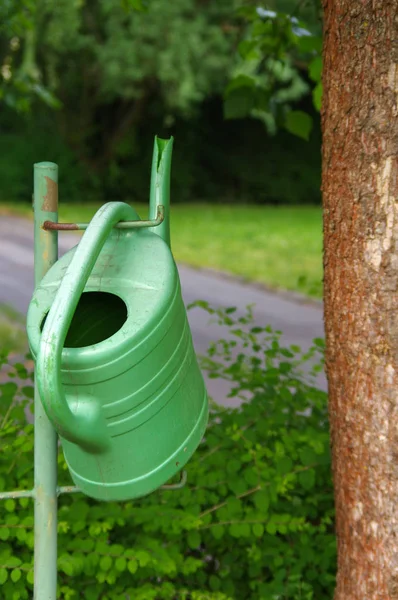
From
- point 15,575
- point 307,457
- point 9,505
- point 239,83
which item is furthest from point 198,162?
point 15,575

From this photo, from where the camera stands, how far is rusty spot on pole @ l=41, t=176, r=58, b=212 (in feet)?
5.35

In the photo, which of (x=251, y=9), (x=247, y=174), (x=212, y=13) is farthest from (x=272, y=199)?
(x=251, y=9)

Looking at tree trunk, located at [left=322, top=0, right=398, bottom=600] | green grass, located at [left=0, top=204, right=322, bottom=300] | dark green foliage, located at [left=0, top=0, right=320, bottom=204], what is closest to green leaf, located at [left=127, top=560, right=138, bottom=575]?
tree trunk, located at [left=322, top=0, right=398, bottom=600]

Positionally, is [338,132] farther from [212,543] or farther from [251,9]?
[251,9]

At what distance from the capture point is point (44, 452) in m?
1.66

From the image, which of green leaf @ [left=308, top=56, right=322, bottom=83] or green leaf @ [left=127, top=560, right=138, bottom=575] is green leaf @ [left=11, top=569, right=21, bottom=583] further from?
green leaf @ [left=308, top=56, right=322, bottom=83]

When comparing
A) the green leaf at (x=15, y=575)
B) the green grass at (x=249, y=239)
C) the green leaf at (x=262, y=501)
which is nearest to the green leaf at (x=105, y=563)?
the green leaf at (x=15, y=575)

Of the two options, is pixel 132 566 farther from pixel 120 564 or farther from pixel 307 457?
pixel 307 457

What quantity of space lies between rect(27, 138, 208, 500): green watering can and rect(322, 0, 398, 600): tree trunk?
36cm

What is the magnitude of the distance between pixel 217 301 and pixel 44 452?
23.4ft

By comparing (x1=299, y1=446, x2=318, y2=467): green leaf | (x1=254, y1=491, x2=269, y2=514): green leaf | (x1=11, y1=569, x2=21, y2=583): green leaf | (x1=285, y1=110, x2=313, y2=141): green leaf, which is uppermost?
(x1=285, y1=110, x2=313, y2=141): green leaf

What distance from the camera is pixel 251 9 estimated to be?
10.5 feet

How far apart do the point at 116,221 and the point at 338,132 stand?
1.85 feet

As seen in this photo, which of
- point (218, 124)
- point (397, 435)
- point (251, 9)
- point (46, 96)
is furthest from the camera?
point (218, 124)
